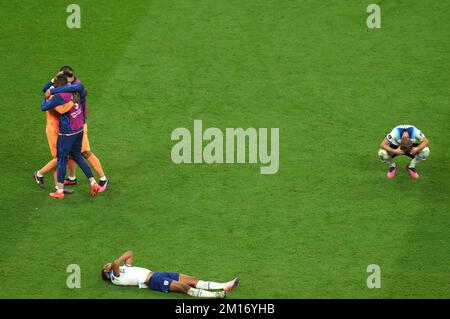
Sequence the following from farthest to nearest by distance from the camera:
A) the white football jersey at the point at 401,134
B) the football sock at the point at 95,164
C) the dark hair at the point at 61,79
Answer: the white football jersey at the point at 401,134, the football sock at the point at 95,164, the dark hair at the point at 61,79

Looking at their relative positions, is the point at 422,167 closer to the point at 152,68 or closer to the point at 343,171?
the point at 343,171

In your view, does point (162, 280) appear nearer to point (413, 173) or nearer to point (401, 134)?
point (401, 134)

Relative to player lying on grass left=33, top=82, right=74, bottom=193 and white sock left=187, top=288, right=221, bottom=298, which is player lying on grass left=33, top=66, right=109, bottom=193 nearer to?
player lying on grass left=33, top=82, right=74, bottom=193

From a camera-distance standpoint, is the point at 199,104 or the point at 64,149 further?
the point at 199,104

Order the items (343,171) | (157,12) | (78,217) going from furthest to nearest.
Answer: (157,12)
(343,171)
(78,217)

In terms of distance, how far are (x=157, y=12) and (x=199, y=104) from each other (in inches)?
117

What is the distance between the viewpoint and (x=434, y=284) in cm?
1631

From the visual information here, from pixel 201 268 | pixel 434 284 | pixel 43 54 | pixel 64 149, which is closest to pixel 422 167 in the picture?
pixel 434 284

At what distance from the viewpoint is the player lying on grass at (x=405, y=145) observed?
18312mm

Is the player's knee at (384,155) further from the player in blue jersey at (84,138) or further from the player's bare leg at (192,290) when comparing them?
the player in blue jersey at (84,138)

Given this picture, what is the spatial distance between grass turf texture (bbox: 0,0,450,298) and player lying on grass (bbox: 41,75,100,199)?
44 centimetres

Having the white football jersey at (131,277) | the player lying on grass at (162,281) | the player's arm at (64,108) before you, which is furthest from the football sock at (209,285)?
the player's arm at (64,108)

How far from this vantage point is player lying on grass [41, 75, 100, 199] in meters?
17.5
